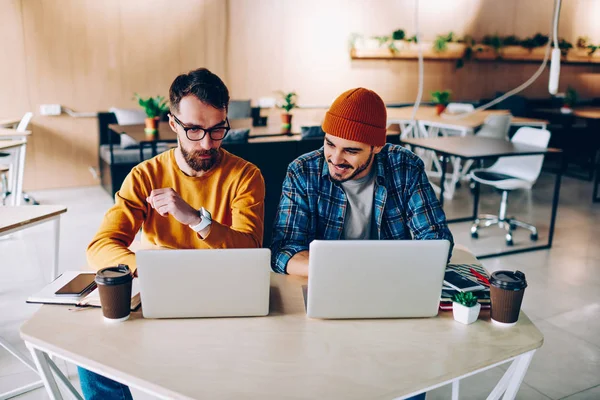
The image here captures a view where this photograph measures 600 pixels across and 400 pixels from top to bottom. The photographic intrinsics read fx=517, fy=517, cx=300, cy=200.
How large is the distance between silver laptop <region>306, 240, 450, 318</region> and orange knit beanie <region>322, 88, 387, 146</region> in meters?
0.60

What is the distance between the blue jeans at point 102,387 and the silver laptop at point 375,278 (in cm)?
68

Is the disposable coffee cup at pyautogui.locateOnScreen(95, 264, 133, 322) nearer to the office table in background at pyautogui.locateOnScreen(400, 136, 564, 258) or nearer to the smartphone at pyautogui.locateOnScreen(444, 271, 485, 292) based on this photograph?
the smartphone at pyautogui.locateOnScreen(444, 271, 485, 292)

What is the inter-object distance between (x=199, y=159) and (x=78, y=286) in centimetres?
59

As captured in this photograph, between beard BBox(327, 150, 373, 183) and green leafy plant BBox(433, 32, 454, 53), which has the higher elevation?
green leafy plant BBox(433, 32, 454, 53)

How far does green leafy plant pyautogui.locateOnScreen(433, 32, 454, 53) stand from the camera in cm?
809

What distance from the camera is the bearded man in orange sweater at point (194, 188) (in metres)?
1.75

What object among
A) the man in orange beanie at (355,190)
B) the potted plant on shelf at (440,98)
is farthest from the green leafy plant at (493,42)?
the man in orange beanie at (355,190)

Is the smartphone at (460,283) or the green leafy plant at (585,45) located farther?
the green leafy plant at (585,45)

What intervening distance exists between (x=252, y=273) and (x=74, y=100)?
567cm

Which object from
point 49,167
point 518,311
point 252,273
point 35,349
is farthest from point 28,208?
point 49,167

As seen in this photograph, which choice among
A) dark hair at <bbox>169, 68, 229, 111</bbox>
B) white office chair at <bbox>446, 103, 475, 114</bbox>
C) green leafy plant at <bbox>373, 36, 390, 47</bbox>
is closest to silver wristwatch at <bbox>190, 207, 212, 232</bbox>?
dark hair at <bbox>169, 68, 229, 111</bbox>

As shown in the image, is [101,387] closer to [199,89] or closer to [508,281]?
[199,89]

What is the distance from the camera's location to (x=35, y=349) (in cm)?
131

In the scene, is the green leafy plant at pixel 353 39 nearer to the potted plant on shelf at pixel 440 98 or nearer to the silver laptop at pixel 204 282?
the potted plant on shelf at pixel 440 98
